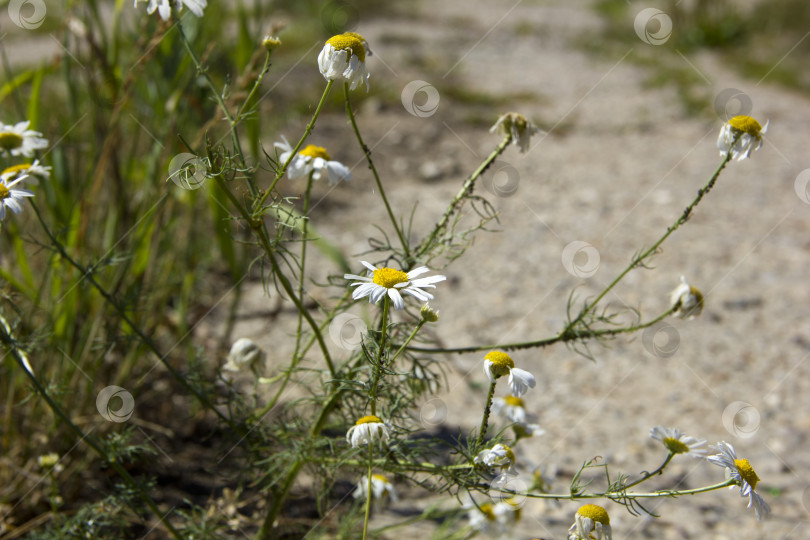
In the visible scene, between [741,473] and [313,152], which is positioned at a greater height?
[313,152]

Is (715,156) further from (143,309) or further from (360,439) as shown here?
(360,439)

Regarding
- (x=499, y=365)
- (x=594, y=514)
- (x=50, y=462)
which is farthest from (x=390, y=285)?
(x=50, y=462)

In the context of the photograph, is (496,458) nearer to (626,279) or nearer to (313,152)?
(313,152)

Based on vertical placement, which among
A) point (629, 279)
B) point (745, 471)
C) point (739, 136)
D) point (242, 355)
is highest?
point (629, 279)

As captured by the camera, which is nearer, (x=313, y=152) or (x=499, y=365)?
(x=499, y=365)

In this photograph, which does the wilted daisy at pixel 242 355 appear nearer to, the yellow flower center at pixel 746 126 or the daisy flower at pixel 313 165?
the daisy flower at pixel 313 165

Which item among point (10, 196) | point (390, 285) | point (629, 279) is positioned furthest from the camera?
point (629, 279)

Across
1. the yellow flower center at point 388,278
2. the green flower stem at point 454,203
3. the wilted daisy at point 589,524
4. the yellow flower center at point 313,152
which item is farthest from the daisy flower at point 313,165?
the wilted daisy at point 589,524

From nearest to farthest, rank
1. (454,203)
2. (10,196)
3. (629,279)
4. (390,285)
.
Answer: (390,285), (10,196), (454,203), (629,279)

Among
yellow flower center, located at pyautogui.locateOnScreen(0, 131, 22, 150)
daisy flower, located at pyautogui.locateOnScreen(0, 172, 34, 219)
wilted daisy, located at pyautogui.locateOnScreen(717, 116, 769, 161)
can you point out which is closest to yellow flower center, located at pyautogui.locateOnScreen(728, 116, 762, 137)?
wilted daisy, located at pyautogui.locateOnScreen(717, 116, 769, 161)
